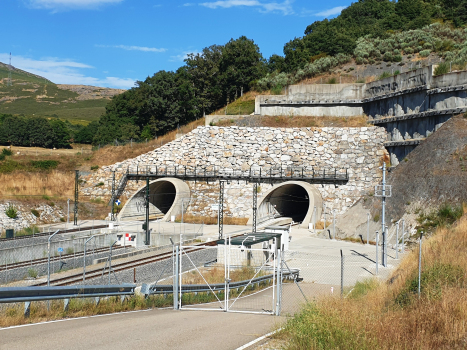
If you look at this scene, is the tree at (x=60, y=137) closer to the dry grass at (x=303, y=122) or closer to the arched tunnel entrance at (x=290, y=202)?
the dry grass at (x=303, y=122)

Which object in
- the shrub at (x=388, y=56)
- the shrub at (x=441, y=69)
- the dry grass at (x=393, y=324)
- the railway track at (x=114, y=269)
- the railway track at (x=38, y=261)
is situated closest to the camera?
the dry grass at (x=393, y=324)

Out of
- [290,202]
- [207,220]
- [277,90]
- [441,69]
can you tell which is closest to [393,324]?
[441,69]

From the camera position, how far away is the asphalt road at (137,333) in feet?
29.9

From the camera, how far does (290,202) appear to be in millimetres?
51250

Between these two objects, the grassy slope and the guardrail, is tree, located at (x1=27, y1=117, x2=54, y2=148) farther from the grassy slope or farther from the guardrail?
the guardrail

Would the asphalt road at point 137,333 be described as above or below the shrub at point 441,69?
below

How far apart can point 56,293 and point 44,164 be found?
47.8 metres

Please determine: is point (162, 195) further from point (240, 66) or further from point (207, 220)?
point (240, 66)

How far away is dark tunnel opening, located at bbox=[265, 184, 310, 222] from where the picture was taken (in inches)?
1863

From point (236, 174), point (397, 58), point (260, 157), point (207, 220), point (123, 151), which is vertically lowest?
point (207, 220)

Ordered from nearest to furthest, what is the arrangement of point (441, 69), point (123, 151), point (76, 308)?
point (76, 308)
point (441, 69)
point (123, 151)

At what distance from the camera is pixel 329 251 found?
30422 mm

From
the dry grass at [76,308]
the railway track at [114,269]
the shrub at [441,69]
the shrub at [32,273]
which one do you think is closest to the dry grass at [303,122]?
the shrub at [441,69]

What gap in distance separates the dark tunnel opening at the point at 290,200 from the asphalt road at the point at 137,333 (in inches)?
1329
